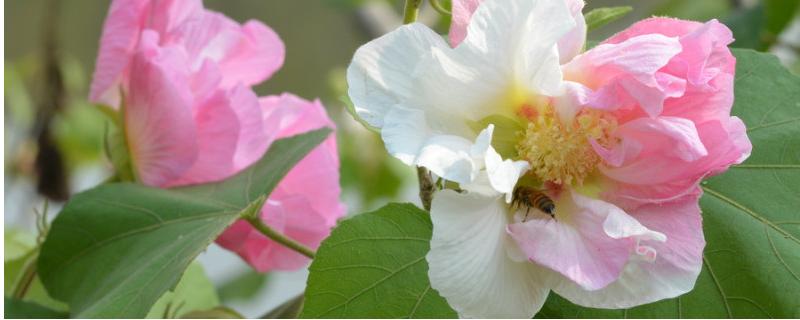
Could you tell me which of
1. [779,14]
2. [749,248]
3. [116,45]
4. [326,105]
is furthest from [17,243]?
[326,105]

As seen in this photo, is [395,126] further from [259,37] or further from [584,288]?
[259,37]

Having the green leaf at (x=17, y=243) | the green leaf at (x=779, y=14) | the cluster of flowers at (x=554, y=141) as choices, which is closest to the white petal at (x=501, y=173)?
the cluster of flowers at (x=554, y=141)

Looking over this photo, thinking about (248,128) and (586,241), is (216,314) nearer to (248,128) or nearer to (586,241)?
(248,128)

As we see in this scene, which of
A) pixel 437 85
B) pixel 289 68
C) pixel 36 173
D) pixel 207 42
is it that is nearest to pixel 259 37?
pixel 207 42

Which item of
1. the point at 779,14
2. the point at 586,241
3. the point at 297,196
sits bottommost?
the point at 779,14

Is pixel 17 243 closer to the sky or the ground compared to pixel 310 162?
closer to the ground

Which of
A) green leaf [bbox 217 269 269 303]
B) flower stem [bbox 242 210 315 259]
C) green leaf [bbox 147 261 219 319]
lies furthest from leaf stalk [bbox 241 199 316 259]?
green leaf [bbox 217 269 269 303]

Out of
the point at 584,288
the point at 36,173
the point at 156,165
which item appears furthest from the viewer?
the point at 36,173
